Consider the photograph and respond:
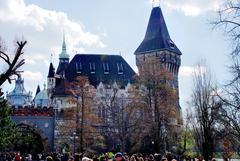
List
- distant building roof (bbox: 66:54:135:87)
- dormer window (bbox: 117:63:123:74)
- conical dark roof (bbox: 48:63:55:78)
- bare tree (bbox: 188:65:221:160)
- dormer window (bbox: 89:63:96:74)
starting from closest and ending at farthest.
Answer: bare tree (bbox: 188:65:221:160), distant building roof (bbox: 66:54:135:87), dormer window (bbox: 89:63:96:74), dormer window (bbox: 117:63:123:74), conical dark roof (bbox: 48:63:55:78)

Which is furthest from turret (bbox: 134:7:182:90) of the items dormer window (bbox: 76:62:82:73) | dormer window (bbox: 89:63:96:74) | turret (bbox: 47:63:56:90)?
turret (bbox: 47:63:56:90)

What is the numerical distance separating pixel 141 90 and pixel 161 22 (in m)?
34.9

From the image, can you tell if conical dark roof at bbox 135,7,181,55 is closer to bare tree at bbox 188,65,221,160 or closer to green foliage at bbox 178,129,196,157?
green foliage at bbox 178,129,196,157

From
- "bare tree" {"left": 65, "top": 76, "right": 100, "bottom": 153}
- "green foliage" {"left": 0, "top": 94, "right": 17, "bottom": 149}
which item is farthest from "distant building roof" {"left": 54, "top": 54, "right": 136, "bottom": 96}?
"green foliage" {"left": 0, "top": 94, "right": 17, "bottom": 149}

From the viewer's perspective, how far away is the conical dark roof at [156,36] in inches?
3086

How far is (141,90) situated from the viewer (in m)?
47.3

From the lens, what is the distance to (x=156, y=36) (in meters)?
79.2

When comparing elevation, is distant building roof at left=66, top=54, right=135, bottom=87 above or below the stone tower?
below

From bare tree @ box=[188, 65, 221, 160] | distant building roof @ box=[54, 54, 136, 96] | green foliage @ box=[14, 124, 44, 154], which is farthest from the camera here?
distant building roof @ box=[54, 54, 136, 96]

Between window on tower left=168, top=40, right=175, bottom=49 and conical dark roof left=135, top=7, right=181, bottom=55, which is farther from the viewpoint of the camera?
window on tower left=168, top=40, right=175, bottom=49

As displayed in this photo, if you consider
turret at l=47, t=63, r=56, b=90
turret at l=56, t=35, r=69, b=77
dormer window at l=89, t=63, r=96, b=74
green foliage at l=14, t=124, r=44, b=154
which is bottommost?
green foliage at l=14, t=124, r=44, b=154

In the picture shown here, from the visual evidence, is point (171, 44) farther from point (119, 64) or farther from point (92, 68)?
point (92, 68)

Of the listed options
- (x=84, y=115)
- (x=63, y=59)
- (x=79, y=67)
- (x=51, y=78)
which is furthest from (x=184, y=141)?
(x=63, y=59)

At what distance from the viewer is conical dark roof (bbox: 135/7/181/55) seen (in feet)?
257
